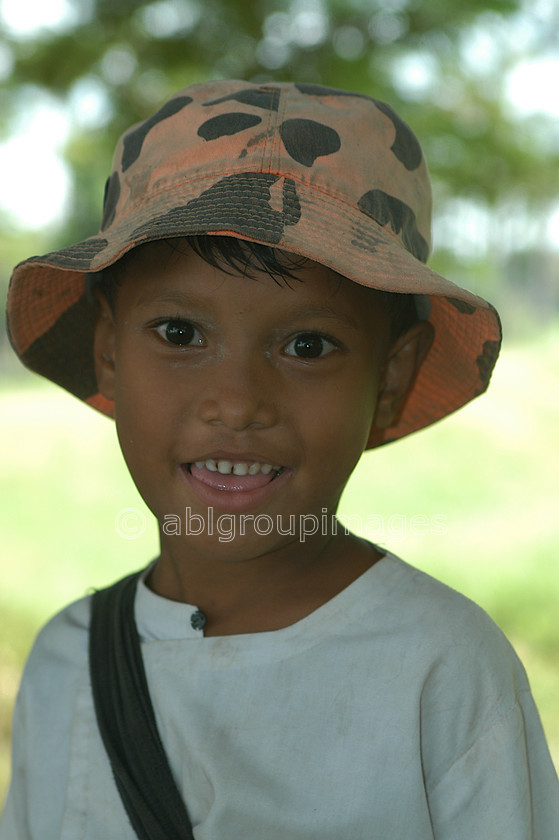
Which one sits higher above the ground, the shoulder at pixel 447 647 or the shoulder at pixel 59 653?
the shoulder at pixel 447 647

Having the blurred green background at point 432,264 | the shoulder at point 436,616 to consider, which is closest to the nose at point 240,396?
the shoulder at point 436,616

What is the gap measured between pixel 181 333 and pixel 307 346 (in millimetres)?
186

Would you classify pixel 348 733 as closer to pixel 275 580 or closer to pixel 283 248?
pixel 275 580

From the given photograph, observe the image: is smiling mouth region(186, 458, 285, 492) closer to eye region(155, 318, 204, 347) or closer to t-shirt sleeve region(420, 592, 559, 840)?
eye region(155, 318, 204, 347)

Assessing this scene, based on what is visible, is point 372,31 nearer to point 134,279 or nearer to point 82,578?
point 134,279

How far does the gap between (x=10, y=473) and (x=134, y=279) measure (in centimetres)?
412

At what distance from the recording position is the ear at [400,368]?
4.38 feet

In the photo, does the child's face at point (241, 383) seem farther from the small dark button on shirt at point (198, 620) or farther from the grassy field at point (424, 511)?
the grassy field at point (424, 511)

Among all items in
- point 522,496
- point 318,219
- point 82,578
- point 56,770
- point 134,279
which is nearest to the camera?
point 318,219

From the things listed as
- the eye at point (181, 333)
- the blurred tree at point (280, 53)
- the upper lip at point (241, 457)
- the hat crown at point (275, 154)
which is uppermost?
the blurred tree at point (280, 53)

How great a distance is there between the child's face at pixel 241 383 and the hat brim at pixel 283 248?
0.07m

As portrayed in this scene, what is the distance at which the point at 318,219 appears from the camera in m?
1.08

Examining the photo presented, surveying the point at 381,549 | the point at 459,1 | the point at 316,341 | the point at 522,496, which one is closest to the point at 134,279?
the point at 316,341

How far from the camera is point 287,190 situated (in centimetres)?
108
